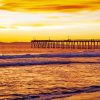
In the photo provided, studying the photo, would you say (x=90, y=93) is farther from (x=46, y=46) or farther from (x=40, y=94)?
(x=46, y=46)

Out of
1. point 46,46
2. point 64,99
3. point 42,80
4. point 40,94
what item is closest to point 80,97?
point 64,99

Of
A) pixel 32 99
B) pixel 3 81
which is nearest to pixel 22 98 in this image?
pixel 32 99

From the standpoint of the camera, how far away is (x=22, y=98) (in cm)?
1279

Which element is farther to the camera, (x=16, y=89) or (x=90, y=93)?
(x=16, y=89)

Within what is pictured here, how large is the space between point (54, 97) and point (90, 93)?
178 centimetres

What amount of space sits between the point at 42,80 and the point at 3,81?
2.15 meters

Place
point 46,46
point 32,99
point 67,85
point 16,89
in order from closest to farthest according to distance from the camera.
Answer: point 32,99, point 16,89, point 67,85, point 46,46

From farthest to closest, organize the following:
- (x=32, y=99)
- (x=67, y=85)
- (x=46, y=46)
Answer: (x=46, y=46)
(x=67, y=85)
(x=32, y=99)

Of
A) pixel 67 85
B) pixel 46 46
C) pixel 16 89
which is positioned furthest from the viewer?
pixel 46 46

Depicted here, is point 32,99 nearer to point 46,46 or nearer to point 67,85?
point 67,85

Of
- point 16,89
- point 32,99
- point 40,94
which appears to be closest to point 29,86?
point 16,89

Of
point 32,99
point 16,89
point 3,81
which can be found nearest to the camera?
point 32,99

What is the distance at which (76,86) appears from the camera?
15.7 meters

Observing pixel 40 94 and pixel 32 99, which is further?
pixel 40 94
